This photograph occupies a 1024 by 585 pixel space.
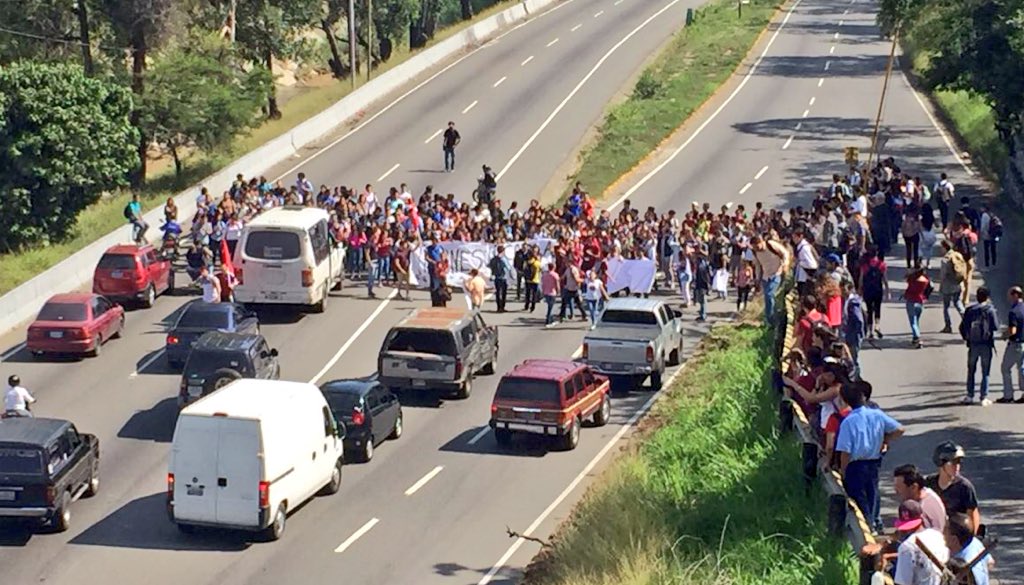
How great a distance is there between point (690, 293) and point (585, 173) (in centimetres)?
1671

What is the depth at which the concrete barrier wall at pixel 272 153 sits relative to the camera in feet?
140

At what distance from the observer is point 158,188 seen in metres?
62.2

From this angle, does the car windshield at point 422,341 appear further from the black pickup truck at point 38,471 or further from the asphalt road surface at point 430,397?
the black pickup truck at point 38,471

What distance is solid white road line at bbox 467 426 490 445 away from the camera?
3107 cm

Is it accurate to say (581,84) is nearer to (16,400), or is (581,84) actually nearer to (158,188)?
(158,188)

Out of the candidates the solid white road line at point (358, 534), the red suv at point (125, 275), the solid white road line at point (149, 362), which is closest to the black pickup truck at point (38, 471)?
the solid white road line at point (358, 534)

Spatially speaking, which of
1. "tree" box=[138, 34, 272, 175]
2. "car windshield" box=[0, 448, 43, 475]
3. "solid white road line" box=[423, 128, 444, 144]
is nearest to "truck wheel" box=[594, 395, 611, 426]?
"car windshield" box=[0, 448, 43, 475]

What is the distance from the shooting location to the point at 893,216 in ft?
139

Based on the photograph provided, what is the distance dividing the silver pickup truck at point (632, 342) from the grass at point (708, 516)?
5124 mm

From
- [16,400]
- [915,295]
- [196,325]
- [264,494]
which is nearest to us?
[264,494]

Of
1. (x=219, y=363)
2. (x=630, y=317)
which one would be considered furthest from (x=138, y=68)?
(x=219, y=363)

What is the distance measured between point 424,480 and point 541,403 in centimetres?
267

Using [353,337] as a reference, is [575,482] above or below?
below

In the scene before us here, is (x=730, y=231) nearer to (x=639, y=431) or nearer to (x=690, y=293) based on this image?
(x=690, y=293)
